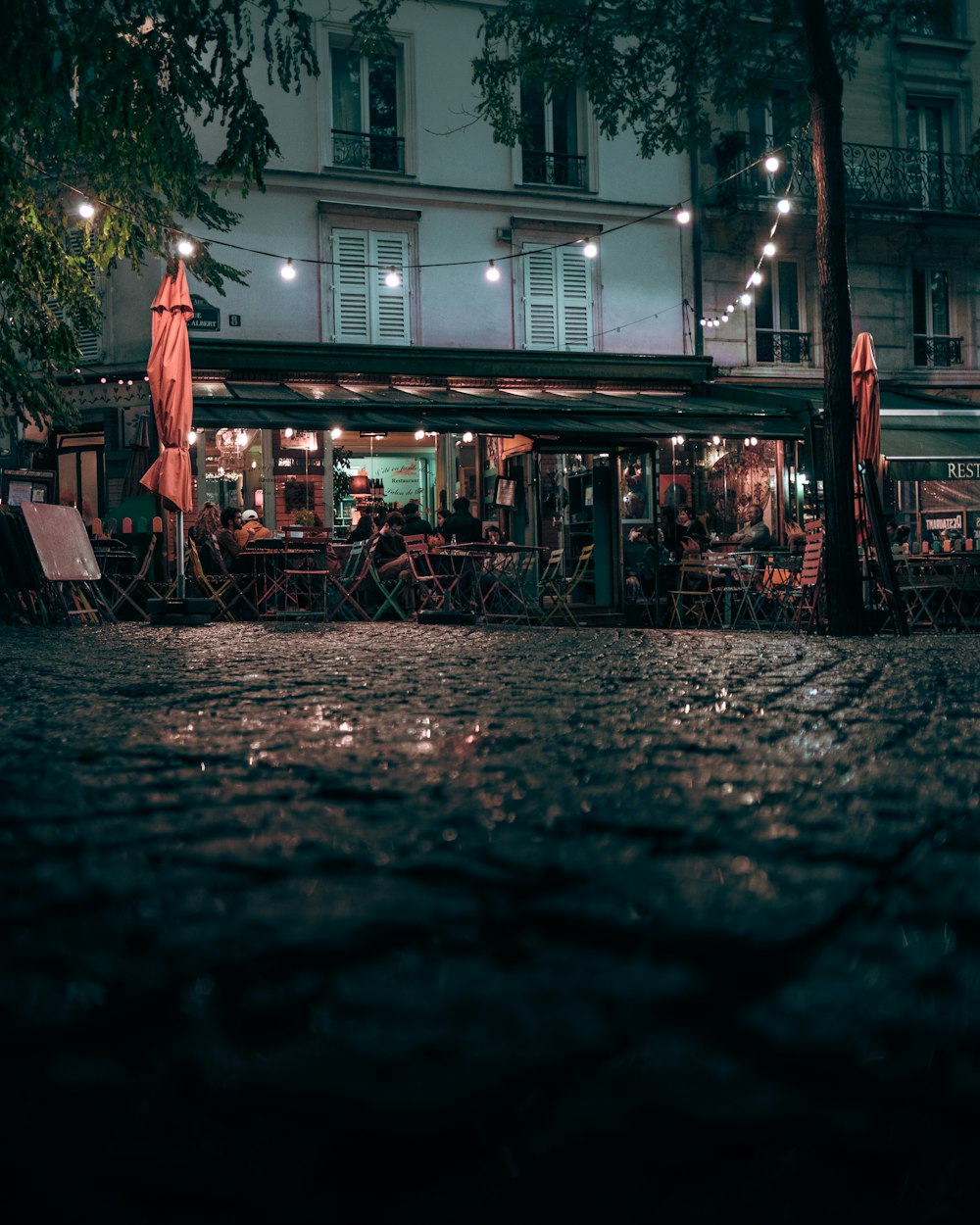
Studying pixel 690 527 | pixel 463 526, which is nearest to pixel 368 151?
pixel 690 527

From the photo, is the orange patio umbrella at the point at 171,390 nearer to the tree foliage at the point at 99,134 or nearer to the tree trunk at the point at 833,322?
the tree foliage at the point at 99,134

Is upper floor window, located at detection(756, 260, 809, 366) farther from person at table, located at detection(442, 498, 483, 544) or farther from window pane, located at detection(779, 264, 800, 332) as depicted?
person at table, located at detection(442, 498, 483, 544)

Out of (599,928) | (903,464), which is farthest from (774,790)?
(903,464)

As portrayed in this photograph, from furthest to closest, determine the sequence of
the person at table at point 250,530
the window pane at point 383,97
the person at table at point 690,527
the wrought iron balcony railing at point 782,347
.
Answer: the wrought iron balcony railing at point 782,347 → the window pane at point 383,97 → the person at table at point 690,527 → the person at table at point 250,530

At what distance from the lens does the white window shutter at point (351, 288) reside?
702 inches

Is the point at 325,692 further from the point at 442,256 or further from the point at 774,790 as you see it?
the point at 442,256

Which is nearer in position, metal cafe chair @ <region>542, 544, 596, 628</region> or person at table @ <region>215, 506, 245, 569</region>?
person at table @ <region>215, 506, 245, 569</region>

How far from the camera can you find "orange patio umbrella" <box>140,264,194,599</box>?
10562mm

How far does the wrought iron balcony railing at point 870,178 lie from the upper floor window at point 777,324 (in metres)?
1.45

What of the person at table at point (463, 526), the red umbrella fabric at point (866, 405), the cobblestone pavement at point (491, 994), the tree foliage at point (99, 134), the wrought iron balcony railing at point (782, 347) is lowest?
the cobblestone pavement at point (491, 994)

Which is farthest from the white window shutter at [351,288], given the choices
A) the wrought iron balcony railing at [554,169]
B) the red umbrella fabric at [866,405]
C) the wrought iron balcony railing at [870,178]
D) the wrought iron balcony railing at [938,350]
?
the wrought iron balcony railing at [938,350]

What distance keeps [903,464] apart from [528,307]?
6.99m

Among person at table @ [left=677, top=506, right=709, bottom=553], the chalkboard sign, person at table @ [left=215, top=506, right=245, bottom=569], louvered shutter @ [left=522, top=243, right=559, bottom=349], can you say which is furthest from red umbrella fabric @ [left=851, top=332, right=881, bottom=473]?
louvered shutter @ [left=522, top=243, right=559, bottom=349]

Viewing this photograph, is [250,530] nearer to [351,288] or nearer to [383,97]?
[351,288]
